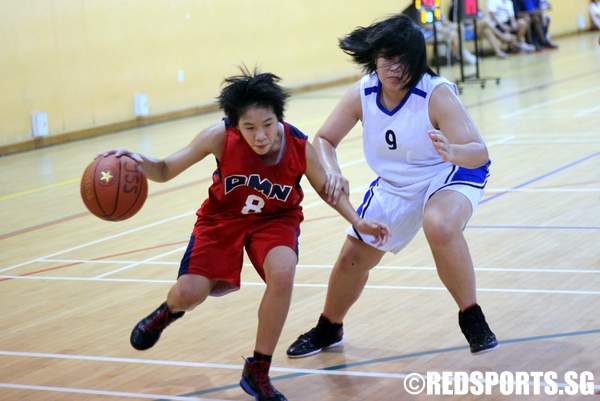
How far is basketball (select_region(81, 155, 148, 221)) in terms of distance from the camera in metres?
3.87

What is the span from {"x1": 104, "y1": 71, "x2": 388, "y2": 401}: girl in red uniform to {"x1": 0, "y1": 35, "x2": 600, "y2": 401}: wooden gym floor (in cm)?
31

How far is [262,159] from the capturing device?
12.9 ft

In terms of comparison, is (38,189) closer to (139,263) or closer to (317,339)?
(139,263)

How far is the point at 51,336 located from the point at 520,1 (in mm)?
17290

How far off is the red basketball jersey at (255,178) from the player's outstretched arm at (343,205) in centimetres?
3

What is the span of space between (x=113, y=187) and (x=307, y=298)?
1.55 metres

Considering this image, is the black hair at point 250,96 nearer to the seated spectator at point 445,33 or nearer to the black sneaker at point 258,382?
the black sneaker at point 258,382

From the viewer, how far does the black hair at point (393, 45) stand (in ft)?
12.8

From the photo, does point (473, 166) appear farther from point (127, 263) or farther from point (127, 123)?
point (127, 123)

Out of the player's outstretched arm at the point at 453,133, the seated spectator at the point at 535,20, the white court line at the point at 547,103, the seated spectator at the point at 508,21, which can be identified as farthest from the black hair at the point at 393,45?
the seated spectator at the point at 535,20

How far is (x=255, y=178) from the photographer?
3.90 m

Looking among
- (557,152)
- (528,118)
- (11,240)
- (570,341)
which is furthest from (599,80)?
(570,341)

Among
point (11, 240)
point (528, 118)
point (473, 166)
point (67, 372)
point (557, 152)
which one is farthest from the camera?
point (528, 118)

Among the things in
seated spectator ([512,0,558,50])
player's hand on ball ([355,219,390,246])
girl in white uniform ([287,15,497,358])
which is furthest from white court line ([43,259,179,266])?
seated spectator ([512,0,558,50])
